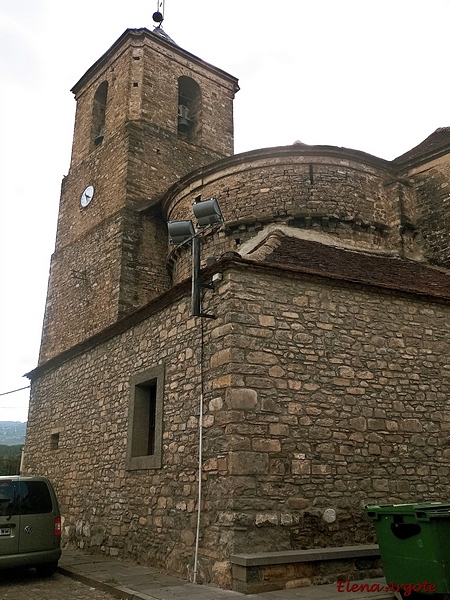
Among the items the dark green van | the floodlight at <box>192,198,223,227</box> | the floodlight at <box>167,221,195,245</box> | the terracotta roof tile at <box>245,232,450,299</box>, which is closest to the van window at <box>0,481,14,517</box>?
the dark green van

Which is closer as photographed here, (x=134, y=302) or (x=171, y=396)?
(x=171, y=396)

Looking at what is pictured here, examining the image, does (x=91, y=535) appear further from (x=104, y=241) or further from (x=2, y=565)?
(x=104, y=241)

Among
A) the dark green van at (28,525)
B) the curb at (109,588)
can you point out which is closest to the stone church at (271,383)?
the curb at (109,588)

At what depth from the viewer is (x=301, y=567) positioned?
557cm

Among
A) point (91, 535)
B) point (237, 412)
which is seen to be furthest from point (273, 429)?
point (91, 535)

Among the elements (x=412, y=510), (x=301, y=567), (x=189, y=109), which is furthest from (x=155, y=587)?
(x=189, y=109)

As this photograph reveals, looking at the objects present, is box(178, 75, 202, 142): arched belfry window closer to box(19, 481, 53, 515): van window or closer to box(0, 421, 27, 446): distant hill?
box(19, 481, 53, 515): van window

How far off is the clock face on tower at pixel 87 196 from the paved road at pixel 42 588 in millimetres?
10662

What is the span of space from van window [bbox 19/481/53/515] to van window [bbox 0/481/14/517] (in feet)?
0.44

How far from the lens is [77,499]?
9.64 metres

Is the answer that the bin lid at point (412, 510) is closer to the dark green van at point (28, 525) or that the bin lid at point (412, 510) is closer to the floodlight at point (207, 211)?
the floodlight at point (207, 211)

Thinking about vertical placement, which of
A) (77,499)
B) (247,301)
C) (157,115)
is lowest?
(77,499)

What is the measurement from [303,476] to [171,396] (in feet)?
6.94

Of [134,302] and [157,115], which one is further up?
[157,115]
